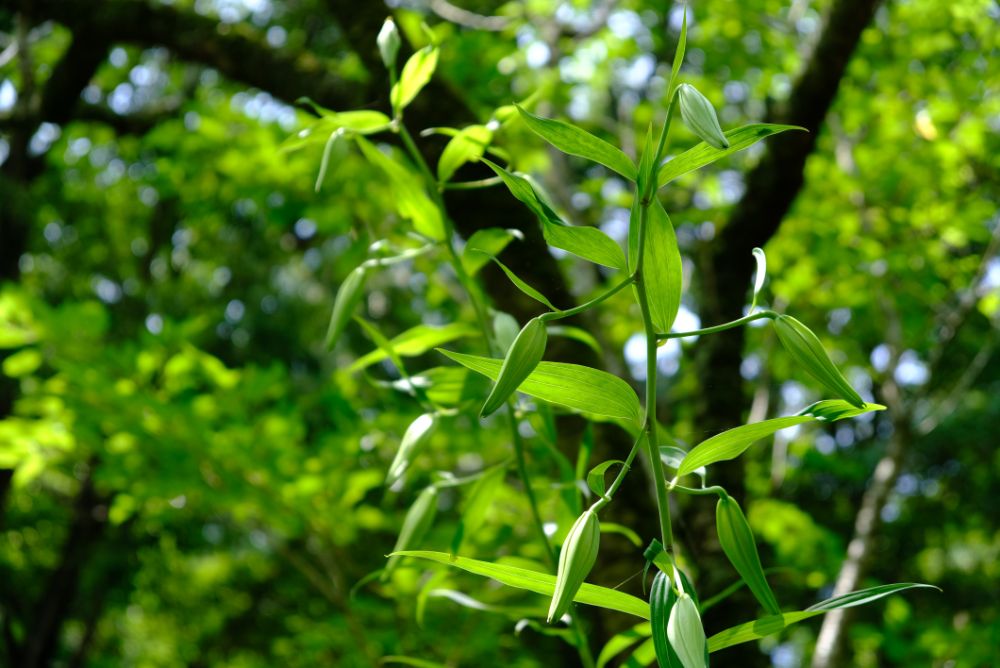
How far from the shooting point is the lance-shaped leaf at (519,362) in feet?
0.99

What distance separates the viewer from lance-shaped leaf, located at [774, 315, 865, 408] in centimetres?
33

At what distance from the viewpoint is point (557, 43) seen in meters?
2.01

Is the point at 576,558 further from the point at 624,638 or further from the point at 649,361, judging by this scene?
the point at 624,638

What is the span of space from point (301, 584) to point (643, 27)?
250 centimetres

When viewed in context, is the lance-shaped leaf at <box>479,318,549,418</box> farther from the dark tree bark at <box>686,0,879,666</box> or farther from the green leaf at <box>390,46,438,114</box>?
the dark tree bark at <box>686,0,879,666</box>

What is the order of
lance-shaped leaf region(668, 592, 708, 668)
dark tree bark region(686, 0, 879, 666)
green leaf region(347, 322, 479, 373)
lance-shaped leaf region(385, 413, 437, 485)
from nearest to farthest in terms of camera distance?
lance-shaped leaf region(668, 592, 708, 668), lance-shaped leaf region(385, 413, 437, 485), green leaf region(347, 322, 479, 373), dark tree bark region(686, 0, 879, 666)

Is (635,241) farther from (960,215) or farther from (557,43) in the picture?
(557,43)

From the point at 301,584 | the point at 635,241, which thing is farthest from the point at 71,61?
the point at 635,241

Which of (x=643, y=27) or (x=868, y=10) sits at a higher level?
(x=868, y=10)

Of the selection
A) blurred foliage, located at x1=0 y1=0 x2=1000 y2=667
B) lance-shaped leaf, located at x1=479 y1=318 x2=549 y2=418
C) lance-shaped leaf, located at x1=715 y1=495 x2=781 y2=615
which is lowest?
blurred foliage, located at x1=0 y1=0 x2=1000 y2=667

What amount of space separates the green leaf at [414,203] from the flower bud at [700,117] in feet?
0.77

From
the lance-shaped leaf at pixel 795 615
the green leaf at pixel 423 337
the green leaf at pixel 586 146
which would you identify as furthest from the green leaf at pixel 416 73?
the lance-shaped leaf at pixel 795 615

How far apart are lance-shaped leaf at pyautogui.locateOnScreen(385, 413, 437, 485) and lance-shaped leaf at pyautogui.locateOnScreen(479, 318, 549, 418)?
18 centimetres

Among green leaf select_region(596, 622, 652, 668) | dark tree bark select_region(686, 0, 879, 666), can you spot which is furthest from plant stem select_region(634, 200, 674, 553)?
dark tree bark select_region(686, 0, 879, 666)
